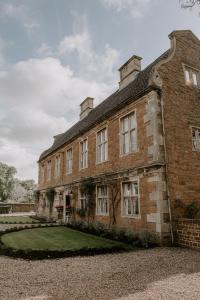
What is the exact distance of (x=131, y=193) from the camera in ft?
38.4

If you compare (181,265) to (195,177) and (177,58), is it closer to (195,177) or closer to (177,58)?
(195,177)

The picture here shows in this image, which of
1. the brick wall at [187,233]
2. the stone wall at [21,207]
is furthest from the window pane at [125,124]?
the stone wall at [21,207]

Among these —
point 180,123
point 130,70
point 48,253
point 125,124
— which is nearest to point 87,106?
point 130,70

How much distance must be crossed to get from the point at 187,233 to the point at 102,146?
24.0ft

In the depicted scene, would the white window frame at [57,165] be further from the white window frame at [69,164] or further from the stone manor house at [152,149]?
the stone manor house at [152,149]

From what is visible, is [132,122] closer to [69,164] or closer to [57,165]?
[69,164]

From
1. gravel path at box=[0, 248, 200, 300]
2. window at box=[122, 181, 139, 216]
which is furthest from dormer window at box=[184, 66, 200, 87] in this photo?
gravel path at box=[0, 248, 200, 300]

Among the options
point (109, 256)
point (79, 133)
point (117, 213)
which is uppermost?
point (79, 133)

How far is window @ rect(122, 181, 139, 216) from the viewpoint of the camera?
11.4 meters

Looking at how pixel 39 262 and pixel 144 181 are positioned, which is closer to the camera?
pixel 39 262

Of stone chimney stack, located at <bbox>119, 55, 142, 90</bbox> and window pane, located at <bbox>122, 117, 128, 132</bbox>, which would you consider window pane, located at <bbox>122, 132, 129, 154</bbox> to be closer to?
window pane, located at <bbox>122, 117, 128, 132</bbox>

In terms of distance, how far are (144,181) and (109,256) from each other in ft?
12.5

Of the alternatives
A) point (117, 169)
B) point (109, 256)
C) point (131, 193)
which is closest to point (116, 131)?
point (117, 169)

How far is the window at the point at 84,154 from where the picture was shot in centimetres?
1689
